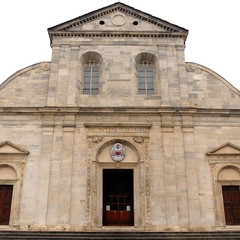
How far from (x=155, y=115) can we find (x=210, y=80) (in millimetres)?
→ 3890

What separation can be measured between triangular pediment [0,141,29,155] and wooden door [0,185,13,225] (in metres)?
1.60

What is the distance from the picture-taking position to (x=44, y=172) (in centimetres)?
1827

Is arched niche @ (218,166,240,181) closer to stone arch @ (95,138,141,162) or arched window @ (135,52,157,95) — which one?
stone arch @ (95,138,141,162)

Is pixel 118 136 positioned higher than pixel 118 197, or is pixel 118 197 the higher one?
pixel 118 136

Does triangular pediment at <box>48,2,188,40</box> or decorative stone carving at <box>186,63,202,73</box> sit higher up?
triangular pediment at <box>48,2,188,40</box>

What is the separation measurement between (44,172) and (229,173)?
8.64 m

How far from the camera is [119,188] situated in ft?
63.4

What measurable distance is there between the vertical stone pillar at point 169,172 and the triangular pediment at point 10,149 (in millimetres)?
6567

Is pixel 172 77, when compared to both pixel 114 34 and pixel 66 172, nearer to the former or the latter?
pixel 114 34

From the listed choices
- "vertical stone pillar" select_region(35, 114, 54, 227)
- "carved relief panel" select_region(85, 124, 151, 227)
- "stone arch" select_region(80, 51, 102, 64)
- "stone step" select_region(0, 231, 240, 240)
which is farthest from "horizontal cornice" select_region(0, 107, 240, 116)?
"stone step" select_region(0, 231, 240, 240)

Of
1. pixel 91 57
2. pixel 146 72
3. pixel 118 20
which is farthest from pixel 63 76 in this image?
pixel 118 20

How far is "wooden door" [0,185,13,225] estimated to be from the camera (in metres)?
17.6

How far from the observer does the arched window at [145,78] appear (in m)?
21.0

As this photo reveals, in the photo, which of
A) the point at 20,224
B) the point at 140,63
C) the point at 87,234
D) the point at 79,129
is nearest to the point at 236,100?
the point at 140,63
